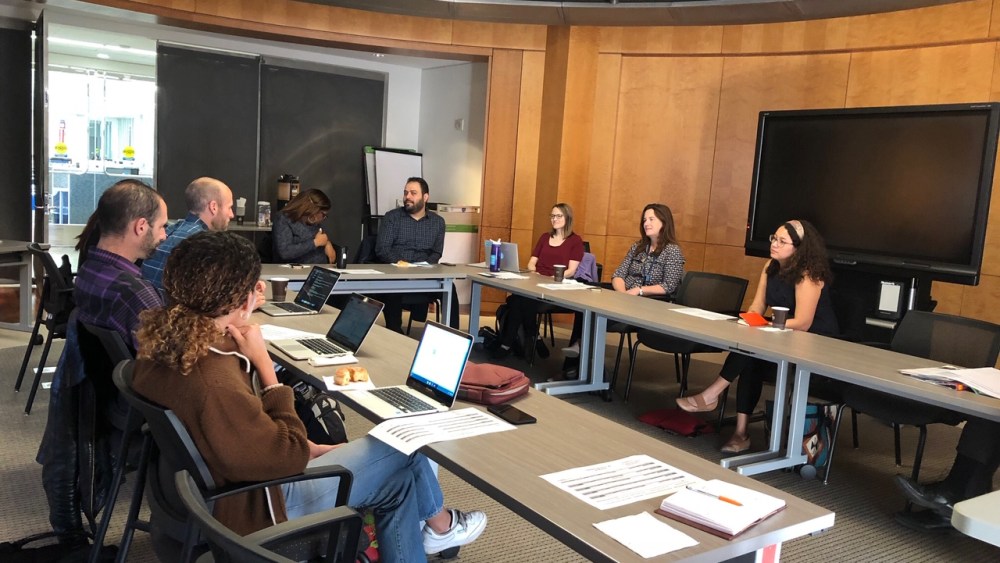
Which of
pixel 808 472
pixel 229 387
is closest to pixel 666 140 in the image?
pixel 808 472

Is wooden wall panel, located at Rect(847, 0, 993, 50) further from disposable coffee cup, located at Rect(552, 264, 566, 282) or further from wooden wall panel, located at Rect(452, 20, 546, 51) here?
disposable coffee cup, located at Rect(552, 264, 566, 282)

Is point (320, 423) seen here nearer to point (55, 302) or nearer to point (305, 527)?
point (305, 527)

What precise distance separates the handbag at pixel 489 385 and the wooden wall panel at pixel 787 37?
546cm

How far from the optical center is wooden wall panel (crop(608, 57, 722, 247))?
7.49 metres

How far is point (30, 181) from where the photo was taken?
7965 millimetres

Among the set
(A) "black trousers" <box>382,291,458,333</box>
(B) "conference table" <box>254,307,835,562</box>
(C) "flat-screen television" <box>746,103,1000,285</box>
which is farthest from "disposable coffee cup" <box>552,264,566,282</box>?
(B) "conference table" <box>254,307,835,562</box>

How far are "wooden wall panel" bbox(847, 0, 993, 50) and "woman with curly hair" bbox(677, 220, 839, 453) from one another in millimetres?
2683

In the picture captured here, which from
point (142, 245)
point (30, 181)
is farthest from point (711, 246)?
point (30, 181)

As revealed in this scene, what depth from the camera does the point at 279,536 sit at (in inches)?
58.2

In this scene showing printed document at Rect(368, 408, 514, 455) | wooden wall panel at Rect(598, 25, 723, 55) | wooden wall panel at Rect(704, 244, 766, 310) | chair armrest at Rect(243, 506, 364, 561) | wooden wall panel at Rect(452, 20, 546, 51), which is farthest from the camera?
wooden wall panel at Rect(452, 20, 546, 51)

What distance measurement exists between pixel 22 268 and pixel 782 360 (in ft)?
18.8

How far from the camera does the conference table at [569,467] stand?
60.7 inches

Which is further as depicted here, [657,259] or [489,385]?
[657,259]

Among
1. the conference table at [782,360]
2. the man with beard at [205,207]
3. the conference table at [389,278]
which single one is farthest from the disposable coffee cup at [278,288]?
the conference table at [782,360]
